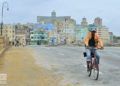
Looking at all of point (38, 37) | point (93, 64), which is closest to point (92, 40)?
point (93, 64)

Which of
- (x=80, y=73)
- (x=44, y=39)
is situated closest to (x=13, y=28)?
(x=44, y=39)

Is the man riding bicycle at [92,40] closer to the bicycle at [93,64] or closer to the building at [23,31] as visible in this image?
the bicycle at [93,64]

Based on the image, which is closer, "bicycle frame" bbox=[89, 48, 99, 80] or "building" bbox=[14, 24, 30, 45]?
"bicycle frame" bbox=[89, 48, 99, 80]

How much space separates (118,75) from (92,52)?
6.38ft

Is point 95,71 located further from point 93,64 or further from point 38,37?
point 38,37

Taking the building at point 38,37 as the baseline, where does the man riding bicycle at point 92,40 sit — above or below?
above

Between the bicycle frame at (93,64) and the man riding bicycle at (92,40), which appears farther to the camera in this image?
the man riding bicycle at (92,40)

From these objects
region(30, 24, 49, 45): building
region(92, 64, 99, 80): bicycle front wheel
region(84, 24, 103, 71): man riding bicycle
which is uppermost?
region(84, 24, 103, 71): man riding bicycle

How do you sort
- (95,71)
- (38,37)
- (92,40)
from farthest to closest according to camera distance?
(38,37)
(92,40)
(95,71)

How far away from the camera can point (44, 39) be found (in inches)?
6905

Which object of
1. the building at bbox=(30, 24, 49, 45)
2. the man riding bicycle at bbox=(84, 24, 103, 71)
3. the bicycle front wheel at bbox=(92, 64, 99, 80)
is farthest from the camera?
the building at bbox=(30, 24, 49, 45)

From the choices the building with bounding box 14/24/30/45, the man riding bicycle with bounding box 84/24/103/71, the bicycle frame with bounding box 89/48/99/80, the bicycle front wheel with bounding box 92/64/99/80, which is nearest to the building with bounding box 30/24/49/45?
the building with bounding box 14/24/30/45

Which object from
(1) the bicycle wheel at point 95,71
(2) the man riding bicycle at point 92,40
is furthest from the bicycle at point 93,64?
(2) the man riding bicycle at point 92,40

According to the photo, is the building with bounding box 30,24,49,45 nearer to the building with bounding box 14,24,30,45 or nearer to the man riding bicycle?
the building with bounding box 14,24,30,45
